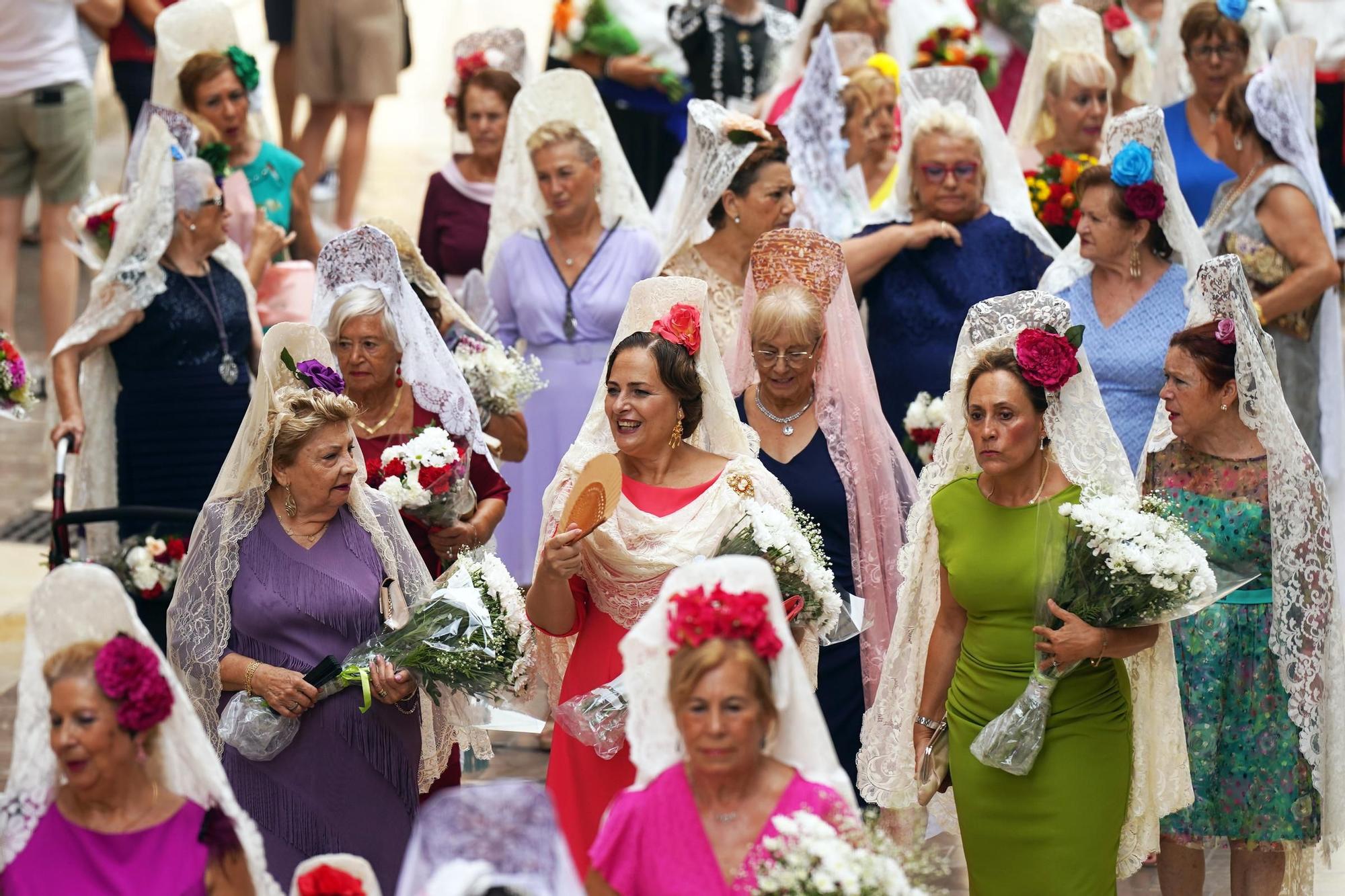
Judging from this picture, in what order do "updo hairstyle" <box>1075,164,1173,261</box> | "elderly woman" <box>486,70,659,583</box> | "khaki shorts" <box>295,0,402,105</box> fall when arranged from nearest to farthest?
"updo hairstyle" <box>1075,164,1173,261</box> < "elderly woman" <box>486,70,659,583</box> < "khaki shorts" <box>295,0,402,105</box>

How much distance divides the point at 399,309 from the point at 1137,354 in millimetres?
2812

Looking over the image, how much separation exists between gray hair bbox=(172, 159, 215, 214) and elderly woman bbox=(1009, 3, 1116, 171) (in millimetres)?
4047

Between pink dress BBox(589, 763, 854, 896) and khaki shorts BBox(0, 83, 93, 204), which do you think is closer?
pink dress BBox(589, 763, 854, 896)

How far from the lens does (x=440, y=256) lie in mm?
10008

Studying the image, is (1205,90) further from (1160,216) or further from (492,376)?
(492,376)

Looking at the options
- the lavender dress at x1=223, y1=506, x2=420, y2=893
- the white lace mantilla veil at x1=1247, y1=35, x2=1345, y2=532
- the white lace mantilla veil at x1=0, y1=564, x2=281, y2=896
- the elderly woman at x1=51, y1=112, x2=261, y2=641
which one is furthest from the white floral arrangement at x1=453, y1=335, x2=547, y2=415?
the white lace mantilla veil at x1=1247, y1=35, x2=1345, y2=532

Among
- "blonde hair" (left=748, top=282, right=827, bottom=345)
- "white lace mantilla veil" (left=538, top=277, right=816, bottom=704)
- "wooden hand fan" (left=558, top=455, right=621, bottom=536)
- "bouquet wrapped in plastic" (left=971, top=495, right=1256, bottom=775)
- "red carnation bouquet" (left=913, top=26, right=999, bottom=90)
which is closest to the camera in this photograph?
"bouquet wrapped in plastic" (left=971, top=495, right=1256, bottom=775)

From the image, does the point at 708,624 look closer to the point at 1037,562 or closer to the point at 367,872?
the point at 367,872

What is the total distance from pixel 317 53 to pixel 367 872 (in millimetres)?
8623

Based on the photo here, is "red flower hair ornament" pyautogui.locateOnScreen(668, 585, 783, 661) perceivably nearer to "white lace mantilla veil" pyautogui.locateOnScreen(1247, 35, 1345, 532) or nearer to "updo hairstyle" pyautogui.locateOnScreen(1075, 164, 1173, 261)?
"updo hairstyle" pyautogui.locateOnScreen(1075, 164, 1173, 261)

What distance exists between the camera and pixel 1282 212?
8.25m

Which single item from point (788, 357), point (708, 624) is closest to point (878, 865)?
point (708, 624)

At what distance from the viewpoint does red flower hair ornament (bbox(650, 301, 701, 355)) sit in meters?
5.91

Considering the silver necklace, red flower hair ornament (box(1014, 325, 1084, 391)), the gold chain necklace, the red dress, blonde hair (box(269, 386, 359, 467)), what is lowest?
the red dress
